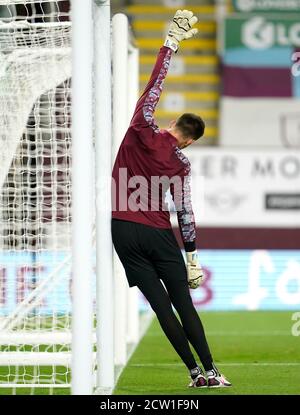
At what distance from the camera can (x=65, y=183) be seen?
25.7ft

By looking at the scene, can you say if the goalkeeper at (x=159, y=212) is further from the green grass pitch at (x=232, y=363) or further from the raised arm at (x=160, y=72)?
the green grass pitch at (x=232, y=363)

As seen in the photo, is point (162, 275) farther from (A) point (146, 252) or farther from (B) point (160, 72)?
(B) point (160, 72)

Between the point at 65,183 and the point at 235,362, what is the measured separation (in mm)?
1766

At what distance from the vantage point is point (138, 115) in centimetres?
636

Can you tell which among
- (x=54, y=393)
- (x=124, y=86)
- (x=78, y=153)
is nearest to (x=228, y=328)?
(x=124, y=86)

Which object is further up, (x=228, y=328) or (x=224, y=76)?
(x=224, y=76)

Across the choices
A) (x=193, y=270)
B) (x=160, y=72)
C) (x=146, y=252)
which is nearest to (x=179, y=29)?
(x=160, y=72)

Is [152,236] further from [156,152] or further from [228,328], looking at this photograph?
[228,328]

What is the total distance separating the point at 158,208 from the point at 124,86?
1.93 m

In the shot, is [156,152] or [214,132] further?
[214,132]

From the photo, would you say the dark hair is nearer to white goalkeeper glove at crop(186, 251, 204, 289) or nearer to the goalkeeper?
the goalkeeper

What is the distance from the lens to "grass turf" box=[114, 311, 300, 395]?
6.58 meters

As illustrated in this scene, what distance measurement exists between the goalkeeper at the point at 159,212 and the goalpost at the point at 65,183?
0.40 ft

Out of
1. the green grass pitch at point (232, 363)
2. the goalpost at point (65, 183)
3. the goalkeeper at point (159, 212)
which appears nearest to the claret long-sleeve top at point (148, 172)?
the goalkeeper at point (159, 212)
